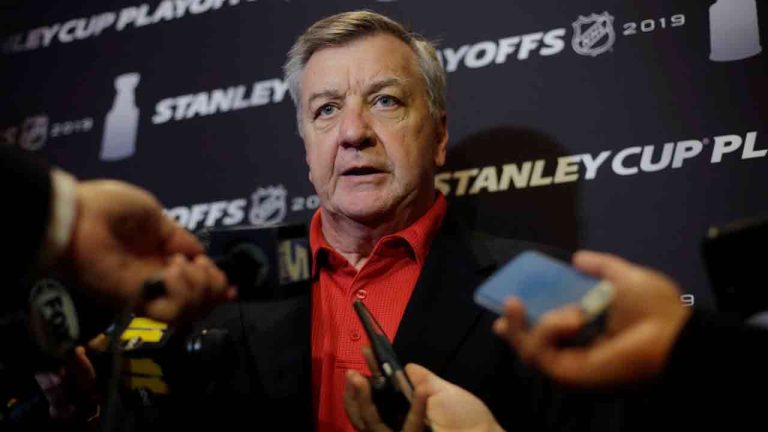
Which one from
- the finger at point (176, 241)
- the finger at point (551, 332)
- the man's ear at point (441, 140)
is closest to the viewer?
the finger at point (551, 332)

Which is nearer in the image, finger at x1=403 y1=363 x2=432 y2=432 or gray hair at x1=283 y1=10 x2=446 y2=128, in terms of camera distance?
finger at x1=403 y1=363 x2=432 y2=432

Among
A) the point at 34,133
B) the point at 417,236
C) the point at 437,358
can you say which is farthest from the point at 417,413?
the point at 34,133

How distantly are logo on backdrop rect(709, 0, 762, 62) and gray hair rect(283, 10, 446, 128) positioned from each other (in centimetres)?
52

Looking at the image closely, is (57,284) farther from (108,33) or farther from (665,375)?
(108,33)

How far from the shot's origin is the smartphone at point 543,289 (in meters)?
0.68

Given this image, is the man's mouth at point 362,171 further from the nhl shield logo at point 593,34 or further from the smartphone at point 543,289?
the smartphone at point 543,289

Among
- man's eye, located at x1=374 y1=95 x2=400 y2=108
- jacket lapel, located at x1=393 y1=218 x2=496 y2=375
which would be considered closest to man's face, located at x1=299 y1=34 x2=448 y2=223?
man's eye, located at x1=374 y1=95 x2=400 y2=108

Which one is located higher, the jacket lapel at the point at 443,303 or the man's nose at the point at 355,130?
the man's nose at the point at 355,130

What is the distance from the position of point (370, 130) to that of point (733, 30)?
0.71m

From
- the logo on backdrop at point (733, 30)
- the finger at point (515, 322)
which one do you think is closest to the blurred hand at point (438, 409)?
the finger at point (515, 322)

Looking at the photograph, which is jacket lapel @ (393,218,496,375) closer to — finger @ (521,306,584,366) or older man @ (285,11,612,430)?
older man @ (285,11,612,430)

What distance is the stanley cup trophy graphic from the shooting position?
1.85 metres

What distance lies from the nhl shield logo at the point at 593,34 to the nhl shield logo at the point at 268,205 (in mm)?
716

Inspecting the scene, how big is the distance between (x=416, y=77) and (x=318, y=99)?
0.65 ft
